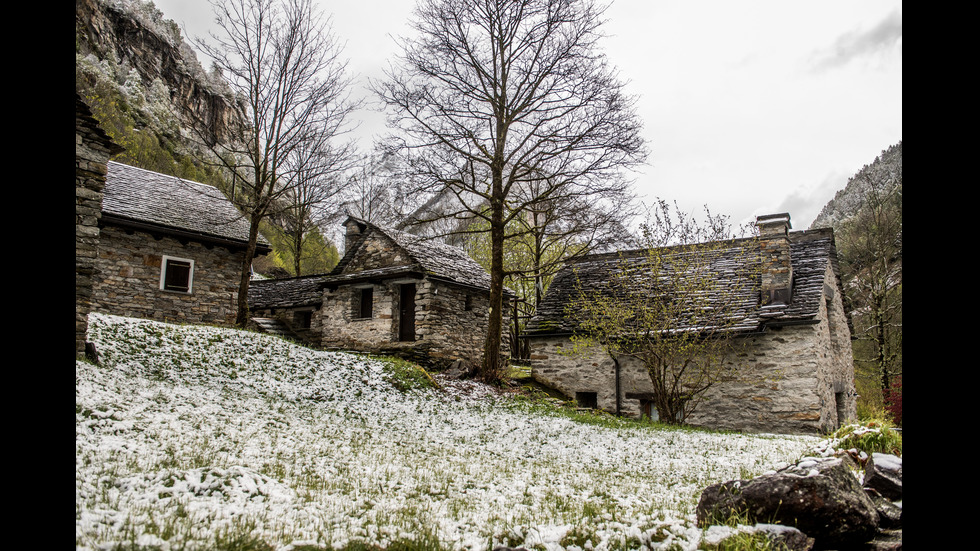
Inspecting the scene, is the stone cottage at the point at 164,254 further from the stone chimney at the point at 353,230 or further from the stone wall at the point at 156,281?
the stone chimney at the point at 353,230

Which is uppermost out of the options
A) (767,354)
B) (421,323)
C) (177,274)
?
(177,274)

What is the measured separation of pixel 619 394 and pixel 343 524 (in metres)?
12.3

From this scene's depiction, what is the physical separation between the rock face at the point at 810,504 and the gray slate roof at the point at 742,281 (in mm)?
9754

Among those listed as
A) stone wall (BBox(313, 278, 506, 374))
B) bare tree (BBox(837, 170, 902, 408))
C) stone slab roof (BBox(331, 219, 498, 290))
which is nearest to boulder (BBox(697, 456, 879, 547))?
stone wall (BBox(313, 278, 506, 374))

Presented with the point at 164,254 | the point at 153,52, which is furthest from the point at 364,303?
the point at 153,52

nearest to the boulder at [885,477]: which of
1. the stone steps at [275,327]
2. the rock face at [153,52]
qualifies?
the stone steps at [275,327]

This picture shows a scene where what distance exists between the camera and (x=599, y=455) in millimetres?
8914

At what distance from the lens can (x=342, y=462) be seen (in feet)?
21.4

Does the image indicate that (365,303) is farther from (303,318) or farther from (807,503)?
(807,503)

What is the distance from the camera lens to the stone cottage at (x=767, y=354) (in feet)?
44.4

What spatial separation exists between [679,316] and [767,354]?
90.3 inches
